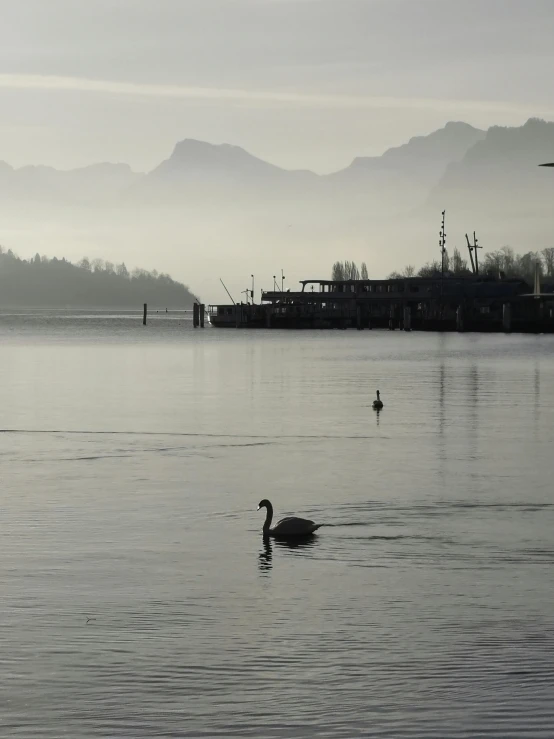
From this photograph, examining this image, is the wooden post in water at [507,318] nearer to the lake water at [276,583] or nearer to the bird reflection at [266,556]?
the lake water at [276,583]

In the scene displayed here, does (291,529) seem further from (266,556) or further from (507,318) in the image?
(507,318)

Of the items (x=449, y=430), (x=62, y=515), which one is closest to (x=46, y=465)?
(x=62, y=515)

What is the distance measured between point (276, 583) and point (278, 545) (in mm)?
3081

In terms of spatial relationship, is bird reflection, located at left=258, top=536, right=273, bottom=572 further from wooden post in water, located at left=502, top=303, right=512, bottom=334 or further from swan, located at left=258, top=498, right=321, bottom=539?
wooden post in water, located at left=502, top=303, right=512, bottom=334

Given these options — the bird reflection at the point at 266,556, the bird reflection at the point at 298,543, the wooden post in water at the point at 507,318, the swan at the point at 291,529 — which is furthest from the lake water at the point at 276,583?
the wooden post in water at the point at 507,318

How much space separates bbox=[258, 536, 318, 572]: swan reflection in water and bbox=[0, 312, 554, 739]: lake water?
176 millimetres

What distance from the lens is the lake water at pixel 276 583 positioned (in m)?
12.5

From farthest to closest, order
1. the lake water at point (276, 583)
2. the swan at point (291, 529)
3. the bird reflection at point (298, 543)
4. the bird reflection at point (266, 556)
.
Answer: the swan at point (291, 529), the bird reflection at point (298, 543), the bird reflection at point (266, 556), the lake water at point (276, 583)

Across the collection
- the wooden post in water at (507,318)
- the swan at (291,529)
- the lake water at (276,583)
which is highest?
the wooden post in water at (507,318)

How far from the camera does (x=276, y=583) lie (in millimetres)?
18453

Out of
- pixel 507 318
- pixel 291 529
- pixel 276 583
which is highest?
pixel 507 318

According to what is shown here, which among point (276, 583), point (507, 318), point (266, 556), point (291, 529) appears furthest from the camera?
point (507, 318)

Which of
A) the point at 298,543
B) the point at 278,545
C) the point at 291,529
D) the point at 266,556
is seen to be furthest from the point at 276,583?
the point at 291,529

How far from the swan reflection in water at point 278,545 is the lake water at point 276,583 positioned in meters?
0.18
